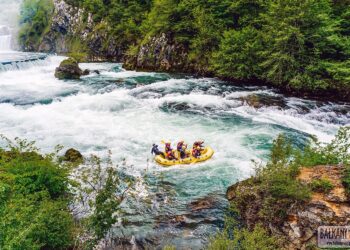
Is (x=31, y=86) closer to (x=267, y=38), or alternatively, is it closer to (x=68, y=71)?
(x=68, y=71)

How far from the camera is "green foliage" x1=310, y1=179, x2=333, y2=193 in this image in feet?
28.1

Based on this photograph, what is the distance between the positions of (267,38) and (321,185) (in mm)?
17926

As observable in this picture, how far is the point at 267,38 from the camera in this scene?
24.2 m

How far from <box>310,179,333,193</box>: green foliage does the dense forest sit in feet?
48.3

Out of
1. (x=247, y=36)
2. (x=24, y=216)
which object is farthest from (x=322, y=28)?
(x=24, y=216)

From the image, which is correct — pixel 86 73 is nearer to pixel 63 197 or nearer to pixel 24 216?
pixel 63 197

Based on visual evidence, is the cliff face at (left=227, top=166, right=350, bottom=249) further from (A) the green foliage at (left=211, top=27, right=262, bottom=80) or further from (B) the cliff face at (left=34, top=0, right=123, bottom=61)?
(B) the cliff face at (left=34, top=0, right=123, bottom=61)

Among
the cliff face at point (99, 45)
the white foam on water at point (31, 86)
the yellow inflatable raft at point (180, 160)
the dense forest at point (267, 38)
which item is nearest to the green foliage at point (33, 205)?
the yellow inflatable raft at point (180, 160)

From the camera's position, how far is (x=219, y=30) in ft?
97.6

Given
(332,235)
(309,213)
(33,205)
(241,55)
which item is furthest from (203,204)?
(241,55)

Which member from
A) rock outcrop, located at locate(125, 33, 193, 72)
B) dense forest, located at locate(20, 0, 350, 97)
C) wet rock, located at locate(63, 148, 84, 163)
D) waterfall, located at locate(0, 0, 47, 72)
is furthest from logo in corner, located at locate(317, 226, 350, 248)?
waterfall, located at locate(0, 0, 47, 72)

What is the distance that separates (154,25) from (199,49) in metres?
7.44

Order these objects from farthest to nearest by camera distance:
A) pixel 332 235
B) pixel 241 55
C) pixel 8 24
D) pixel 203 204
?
1. pixel 8 24
2. pixel 241 55
3. pixel 203 204
4. pixel 332 235

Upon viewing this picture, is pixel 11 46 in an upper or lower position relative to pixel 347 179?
lower
